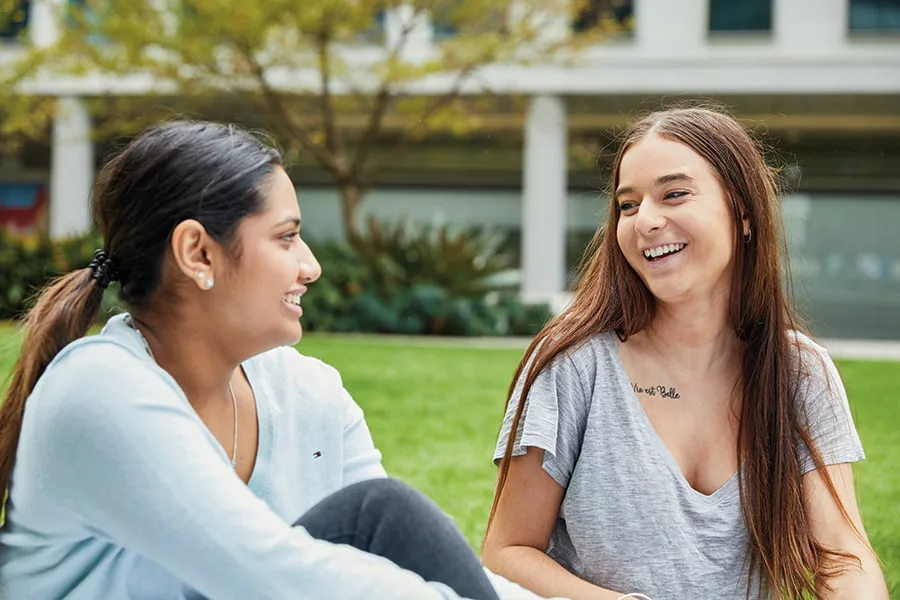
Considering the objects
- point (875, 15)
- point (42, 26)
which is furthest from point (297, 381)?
point (42, 26)

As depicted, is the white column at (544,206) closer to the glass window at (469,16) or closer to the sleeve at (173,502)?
the glass window at (469,16)

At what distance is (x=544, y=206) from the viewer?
21.0m

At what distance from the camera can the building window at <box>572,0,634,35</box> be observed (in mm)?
19031

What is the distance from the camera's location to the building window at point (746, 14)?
1997cm

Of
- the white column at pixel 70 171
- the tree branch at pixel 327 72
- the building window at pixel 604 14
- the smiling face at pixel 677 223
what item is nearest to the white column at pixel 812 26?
the building window at pixel 604 14

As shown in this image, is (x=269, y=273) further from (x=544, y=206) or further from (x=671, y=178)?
(x=544, y=206)

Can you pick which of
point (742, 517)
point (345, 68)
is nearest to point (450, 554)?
point (742, 517)

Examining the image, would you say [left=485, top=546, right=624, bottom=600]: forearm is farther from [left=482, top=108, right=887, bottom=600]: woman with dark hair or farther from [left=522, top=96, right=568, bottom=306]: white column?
[left=522, top=96, right=568, bottom=306]: white column

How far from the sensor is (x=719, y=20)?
20.1m

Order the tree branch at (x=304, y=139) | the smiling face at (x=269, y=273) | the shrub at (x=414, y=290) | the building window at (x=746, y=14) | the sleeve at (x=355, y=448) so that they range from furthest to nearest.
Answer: the building window at (x=746, y=14) → the tree branch at (x=304, y=139) → the shrub at (x=414, y=290) → the sleeve at (x=355, y=448) → the smiling face at (x=269, y=273)

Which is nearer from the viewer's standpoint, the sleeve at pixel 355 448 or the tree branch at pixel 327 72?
the sleeve at pixel 355 448

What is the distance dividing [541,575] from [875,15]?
63.4 feet

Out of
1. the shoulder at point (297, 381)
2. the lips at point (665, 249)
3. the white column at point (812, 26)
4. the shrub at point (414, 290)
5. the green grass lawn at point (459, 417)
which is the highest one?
the white column at point (812, 26)

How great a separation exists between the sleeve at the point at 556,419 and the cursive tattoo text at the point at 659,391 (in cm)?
12
